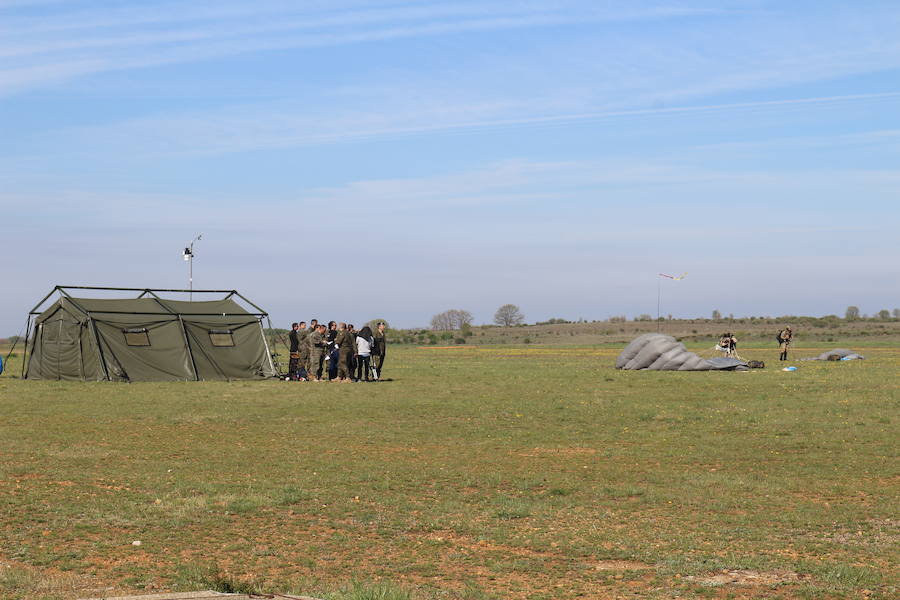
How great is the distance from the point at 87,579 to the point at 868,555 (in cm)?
688

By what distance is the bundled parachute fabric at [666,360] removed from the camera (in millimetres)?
37969

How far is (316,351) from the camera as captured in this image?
111ft

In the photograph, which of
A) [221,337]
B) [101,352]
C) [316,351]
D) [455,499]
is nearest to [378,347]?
[316,351]

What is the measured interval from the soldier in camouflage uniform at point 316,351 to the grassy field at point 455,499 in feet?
32.2

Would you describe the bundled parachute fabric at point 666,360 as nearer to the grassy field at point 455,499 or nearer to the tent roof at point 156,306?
the grassy field at point 455,499

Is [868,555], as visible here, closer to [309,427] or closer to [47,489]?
[47,489]

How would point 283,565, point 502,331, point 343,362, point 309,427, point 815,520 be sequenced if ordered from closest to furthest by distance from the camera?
point 283,565
point 815,520
point 309,427
point 343,362
point 502,331

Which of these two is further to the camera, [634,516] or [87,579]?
[634,516]

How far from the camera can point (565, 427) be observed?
2006 cm

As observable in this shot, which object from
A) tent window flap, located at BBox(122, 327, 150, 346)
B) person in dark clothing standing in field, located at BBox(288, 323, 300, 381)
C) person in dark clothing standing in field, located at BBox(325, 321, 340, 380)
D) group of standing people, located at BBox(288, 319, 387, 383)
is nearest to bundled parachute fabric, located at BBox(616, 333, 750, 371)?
group of standing people, located at BBox(288, 319, 387, 383)

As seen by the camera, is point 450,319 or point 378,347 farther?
point 450,319

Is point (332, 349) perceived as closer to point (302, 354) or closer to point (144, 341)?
point (302, 354)

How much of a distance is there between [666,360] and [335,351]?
13.0 m

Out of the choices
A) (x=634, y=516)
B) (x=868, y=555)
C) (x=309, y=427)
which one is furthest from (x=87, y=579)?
(x=309, y=427)
